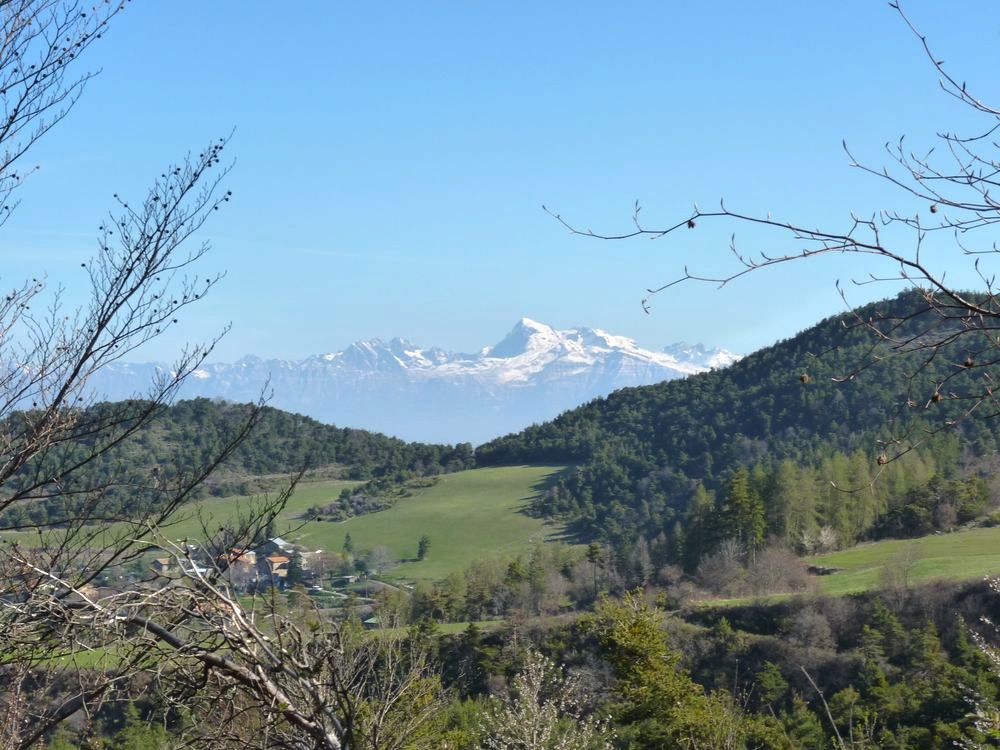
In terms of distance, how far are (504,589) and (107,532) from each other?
112 ft

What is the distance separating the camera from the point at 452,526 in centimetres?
6419

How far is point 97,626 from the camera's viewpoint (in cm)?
223

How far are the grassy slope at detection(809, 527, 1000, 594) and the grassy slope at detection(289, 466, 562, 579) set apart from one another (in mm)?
20320

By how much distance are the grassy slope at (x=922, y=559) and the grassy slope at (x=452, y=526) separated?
20320 millimetres

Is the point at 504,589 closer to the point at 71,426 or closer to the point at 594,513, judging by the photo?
the point at 594,513

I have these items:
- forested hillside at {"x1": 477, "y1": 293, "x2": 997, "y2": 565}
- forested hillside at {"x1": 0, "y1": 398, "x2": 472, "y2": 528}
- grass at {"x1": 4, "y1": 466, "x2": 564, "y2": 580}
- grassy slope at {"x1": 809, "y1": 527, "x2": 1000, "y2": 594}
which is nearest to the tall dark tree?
grass at {"x1": 4, "y1": 466, "x2": 564, "y2": 580}

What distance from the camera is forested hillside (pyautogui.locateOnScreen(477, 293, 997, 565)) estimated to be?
3953 centimetres

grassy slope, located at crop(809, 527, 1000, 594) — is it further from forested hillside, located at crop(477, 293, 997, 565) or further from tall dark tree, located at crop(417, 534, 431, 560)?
tall dark tree, located at crop(417, 534, 431, 560)

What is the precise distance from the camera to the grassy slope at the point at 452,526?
57.4m

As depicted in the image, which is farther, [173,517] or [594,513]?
[594,513]

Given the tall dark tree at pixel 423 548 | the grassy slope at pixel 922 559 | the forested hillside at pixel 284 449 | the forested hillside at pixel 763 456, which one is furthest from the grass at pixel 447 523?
the grassy slope at pixel 922 559

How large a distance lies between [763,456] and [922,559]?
33.2 metres

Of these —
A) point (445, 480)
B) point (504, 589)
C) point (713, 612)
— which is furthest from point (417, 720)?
point (445, 480)

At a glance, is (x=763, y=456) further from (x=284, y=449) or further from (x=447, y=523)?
(x=284, y=449)
